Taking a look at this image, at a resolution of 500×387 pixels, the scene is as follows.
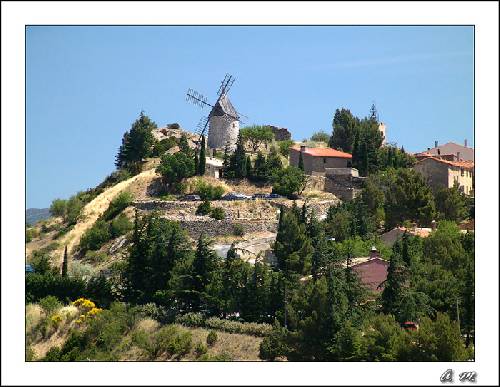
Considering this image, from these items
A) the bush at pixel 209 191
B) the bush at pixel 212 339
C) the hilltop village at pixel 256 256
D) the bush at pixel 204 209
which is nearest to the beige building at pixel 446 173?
the hilltop village at pixel 256 256

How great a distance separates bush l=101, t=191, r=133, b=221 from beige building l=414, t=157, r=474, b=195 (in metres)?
17.4

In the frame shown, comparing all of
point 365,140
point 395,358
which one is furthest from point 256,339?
point 365,140

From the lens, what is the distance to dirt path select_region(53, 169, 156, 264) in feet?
172

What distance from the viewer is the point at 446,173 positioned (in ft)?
193

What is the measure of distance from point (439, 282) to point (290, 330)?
5910mm

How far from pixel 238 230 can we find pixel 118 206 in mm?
7352

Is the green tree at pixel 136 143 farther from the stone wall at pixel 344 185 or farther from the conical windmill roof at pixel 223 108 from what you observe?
the stone wall at pixel 344 185

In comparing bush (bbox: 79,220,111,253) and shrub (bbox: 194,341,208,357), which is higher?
bush (bbox: 79,220,111,253)

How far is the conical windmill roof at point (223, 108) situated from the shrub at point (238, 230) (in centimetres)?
1350

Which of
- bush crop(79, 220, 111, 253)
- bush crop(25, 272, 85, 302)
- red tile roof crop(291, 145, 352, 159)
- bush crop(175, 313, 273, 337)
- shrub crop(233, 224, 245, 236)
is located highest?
red tile roof crop(291, 145, 352, 159)

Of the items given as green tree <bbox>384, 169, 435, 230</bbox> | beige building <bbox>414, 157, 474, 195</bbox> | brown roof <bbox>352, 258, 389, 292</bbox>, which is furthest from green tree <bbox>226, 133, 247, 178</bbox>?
brown roof <bbox>352, 258, 389, 292</bbox>

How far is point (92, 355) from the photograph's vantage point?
38906mm

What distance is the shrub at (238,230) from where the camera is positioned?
5172 cm

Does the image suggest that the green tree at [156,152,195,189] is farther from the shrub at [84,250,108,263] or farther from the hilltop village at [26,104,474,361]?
the shrub at [84,250,108,263]
